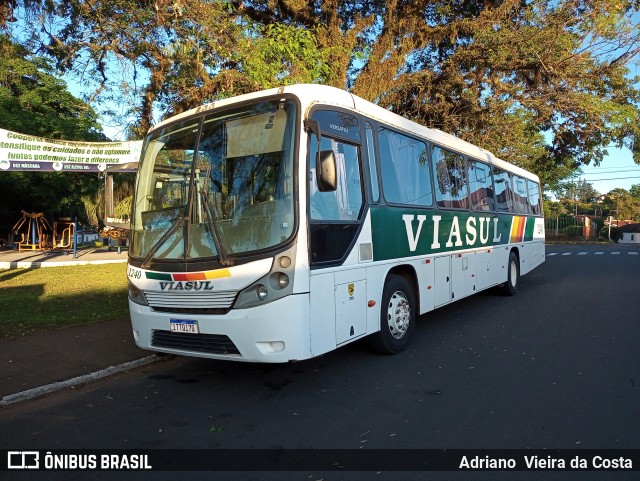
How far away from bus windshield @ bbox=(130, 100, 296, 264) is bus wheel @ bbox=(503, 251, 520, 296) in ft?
26.9

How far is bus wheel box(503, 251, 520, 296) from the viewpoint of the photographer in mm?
11258

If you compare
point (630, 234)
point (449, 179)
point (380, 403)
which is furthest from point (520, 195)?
point (630, 234)

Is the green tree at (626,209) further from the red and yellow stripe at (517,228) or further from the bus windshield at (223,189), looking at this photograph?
the bus windshield at (223,189)

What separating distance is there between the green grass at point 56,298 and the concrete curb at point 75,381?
96.5 inches

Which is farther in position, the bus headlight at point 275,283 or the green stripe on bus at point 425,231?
the green stripe on bus at point 425,231

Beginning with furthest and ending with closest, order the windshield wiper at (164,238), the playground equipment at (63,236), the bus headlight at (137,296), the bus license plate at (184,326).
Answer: the playground equipment at (63,236) → the bus headlight at (137,296) → the windshield wiper at (164,238) → the bus license plate at (184,326)

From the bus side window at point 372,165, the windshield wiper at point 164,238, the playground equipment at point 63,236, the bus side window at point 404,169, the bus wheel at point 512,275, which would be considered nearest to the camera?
the windshield wiper at point 164,238

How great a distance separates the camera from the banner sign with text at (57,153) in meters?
12.3

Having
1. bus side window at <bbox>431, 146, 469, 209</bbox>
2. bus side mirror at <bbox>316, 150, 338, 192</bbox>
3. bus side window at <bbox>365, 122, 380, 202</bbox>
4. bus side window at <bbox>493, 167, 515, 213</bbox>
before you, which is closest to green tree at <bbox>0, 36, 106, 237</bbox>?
bus side window at <bbox>493, 167, 515, 213</bbox>

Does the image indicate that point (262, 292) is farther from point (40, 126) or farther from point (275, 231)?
point (40, 126)

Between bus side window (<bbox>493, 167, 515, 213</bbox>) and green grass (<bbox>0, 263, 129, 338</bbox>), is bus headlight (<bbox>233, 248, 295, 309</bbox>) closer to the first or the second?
green grass (<bbox>0, 263, 129, 338</bbox>)

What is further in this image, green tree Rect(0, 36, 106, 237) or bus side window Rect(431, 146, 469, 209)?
green tree Rect(0, 36, 106, 237)

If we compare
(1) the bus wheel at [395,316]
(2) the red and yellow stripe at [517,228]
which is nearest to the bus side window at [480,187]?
(2) the red and yellow stripe at [517,228]

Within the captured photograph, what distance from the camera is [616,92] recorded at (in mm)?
14047
